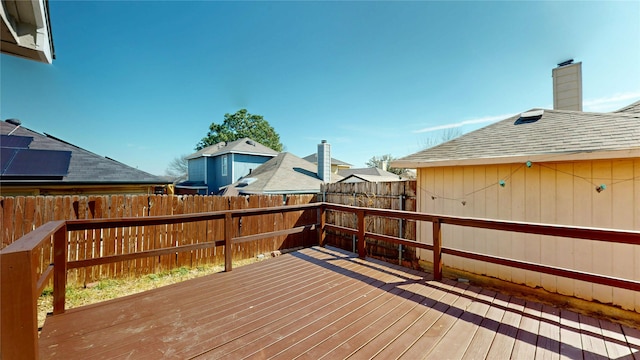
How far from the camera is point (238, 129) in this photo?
30.1 meters

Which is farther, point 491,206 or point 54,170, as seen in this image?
point 54,170

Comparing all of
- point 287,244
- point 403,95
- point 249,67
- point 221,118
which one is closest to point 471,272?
point 287,244

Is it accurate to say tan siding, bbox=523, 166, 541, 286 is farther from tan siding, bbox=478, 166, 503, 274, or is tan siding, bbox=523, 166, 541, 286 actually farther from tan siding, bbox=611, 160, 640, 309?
tan siding, bbox=611, 160, 640, 309

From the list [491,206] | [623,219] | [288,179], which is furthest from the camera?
[288,179]

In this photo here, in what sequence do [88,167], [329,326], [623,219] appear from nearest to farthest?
[329,326] < [623,219] < [88,167]

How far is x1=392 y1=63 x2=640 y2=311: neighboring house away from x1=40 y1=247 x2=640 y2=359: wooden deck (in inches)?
71.3

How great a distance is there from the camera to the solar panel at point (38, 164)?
5.57 metres

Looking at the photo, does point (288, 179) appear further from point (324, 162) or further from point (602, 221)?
point (602, 221)

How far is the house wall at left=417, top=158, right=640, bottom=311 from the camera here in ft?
11.0

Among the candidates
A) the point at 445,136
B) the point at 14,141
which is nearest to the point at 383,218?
the point at 14,141

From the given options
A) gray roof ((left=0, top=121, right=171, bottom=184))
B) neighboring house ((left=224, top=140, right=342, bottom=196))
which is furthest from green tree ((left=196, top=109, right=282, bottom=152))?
gray roof ((left=0, top=121, right=171, bottom=184))

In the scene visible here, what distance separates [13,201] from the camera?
382 centimetres

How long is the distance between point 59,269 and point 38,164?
5734mm

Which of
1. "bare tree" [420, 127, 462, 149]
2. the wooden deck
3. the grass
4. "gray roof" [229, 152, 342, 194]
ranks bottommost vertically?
the grass
